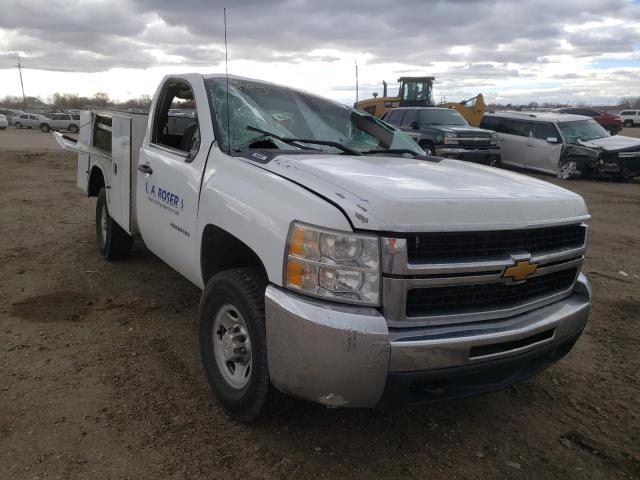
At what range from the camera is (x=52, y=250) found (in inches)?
245

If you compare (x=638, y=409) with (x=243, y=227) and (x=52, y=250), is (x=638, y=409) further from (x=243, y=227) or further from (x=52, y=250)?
(x=52, y=250)

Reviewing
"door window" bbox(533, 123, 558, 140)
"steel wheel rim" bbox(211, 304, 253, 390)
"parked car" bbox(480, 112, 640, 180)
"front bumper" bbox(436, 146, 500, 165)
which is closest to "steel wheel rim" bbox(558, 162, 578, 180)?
"parked car" bbox(480, 112, 640, 180)

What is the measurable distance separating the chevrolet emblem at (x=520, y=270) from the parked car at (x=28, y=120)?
48212 millimetres

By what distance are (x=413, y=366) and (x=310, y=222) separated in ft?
2.46

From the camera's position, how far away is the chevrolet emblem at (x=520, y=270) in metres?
2.44

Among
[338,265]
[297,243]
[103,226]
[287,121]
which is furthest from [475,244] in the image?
[103,226]

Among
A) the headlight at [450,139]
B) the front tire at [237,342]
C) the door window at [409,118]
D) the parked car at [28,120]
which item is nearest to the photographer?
the front tire at [237,342]

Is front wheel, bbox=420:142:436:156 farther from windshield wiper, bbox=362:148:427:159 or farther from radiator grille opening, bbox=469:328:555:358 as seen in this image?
radiator grille opening, bbox=469:328:555:358

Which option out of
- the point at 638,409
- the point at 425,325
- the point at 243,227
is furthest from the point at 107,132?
the point at 638,409

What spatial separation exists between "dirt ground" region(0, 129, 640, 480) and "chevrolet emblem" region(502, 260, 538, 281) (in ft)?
3.14

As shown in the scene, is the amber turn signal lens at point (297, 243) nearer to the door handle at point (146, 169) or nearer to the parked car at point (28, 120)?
the door handle at point (146, 169)

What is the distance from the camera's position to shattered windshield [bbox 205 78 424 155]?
3.30 metres

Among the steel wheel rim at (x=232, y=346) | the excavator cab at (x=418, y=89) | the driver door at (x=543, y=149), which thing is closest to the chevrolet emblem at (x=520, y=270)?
the steel wheel rim at (x=232, y=346)

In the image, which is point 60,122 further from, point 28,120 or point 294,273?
point 294,273
